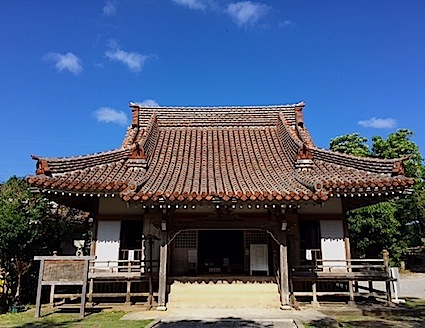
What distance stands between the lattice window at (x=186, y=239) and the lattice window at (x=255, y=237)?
1849mm

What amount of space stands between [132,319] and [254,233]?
528cm

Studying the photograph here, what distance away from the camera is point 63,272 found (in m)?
9.58

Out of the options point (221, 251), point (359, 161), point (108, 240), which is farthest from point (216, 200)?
point (359, 161)

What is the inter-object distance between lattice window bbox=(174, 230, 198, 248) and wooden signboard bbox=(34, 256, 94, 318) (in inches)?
138

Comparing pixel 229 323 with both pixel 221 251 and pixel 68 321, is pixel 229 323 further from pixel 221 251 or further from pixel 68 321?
pixel 221 251

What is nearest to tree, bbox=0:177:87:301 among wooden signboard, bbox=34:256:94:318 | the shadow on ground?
wooden signboard, bbox=34:256:94:318

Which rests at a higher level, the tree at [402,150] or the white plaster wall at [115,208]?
the tree at [402,150]

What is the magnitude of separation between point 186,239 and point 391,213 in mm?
18249

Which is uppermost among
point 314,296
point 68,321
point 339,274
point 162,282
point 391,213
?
point 391,213

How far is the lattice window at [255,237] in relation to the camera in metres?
12.4

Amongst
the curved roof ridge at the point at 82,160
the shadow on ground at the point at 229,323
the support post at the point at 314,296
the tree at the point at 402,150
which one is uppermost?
the tree at the point at 402,150

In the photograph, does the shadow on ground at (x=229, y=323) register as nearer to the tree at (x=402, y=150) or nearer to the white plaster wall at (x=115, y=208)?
the white plaster wall at (x=115, y=208)

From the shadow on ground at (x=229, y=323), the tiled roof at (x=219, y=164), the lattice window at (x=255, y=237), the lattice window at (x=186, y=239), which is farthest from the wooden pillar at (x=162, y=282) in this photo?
the lattice window at (x=255, y=237)

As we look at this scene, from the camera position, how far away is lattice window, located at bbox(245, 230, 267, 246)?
1238cm
